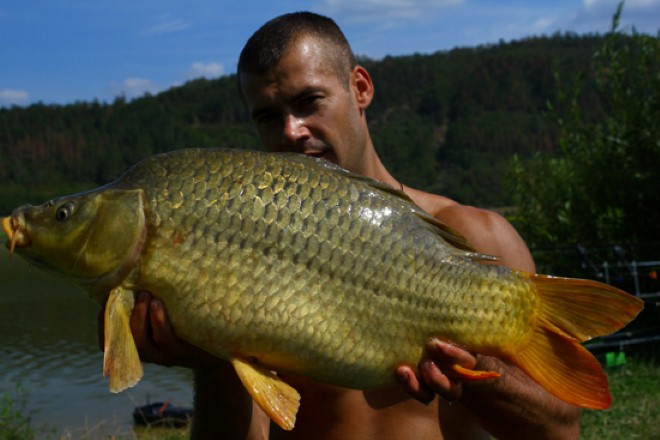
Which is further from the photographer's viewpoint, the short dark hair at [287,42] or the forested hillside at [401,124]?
the forested hillside at [401,124]

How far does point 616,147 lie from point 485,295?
879 centimetres

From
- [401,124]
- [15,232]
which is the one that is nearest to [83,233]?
[15,232]

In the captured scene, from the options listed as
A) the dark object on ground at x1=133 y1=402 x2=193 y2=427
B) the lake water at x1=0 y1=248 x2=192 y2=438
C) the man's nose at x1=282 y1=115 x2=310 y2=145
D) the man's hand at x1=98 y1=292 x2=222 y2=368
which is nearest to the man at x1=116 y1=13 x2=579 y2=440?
→ the man's nose at x1=282 y1=115 x2=310 y2=145

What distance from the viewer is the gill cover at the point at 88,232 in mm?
1808

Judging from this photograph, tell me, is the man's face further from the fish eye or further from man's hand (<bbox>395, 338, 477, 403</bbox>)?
man's hand (<bbox>395, 338, 477, 403</bbox>)

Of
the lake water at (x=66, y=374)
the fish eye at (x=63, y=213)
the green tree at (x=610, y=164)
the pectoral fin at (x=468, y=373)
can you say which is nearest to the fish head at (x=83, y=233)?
the fish eye at (x=63, y=213)

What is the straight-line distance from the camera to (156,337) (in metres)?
1.82

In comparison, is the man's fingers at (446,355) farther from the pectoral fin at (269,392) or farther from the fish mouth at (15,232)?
the fish mouth at (15,232)

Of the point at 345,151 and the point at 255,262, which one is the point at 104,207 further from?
the point at 345,151

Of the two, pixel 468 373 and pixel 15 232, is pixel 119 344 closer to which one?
pixel 15 232

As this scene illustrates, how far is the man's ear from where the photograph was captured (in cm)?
269

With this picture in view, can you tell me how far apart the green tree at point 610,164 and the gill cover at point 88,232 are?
8.61 meters

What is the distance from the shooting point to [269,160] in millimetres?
1872

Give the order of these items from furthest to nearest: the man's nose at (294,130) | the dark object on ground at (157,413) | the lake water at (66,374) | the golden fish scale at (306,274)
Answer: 1. the lake water at (66,374)
2. the dark object on ground at (157,413)
3. the man's nose at (294,130)
4. the golden fish scale at (306,274)
